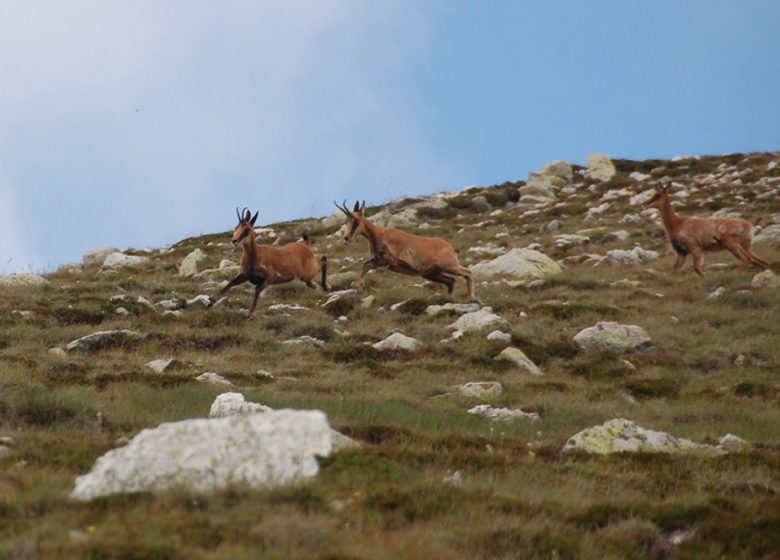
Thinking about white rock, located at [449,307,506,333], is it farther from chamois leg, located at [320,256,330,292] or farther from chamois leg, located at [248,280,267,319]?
chamois leg, located at [320,256,330,292]

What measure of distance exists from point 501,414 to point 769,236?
1800cm

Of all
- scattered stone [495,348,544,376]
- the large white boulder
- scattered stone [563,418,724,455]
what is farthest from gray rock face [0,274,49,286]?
scattered stone [563,418,724,455]

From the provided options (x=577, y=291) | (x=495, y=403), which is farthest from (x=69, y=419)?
(x=577, y=291)

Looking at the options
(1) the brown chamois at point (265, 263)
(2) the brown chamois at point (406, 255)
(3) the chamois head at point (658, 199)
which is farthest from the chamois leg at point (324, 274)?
(3) the chamois head at point (658, 199)

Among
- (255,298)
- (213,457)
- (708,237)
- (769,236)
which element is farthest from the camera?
(769,236)

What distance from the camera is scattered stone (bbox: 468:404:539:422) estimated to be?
428 inches

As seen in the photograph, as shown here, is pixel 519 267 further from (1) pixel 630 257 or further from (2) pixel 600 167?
(2) pixel 600 167

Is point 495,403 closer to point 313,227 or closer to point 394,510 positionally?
point 394,510

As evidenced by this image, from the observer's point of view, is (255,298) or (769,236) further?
(769,236)

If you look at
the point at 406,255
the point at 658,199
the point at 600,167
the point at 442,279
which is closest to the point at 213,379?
the point at 406,255

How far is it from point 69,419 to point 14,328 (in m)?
7.53

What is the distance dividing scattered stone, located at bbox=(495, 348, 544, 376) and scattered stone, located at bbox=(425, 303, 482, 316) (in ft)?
11.2

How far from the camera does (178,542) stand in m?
5.11

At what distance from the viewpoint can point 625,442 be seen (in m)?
9.28
